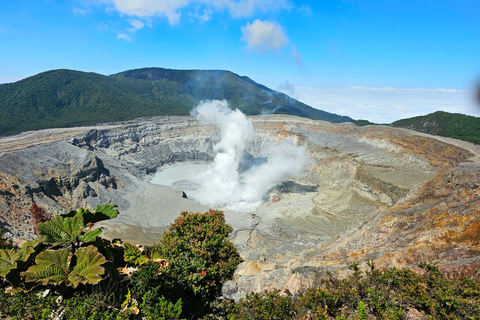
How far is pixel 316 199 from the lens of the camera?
38.9 m

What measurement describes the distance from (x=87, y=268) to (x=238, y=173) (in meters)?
47.3

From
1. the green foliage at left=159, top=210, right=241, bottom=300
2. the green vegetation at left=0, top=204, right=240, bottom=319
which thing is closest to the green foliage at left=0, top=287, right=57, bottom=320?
the green vegetation at left=0, top=204, right=240, bottom=319

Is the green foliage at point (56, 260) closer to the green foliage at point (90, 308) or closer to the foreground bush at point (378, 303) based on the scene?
the green foliage at point (90, 308)

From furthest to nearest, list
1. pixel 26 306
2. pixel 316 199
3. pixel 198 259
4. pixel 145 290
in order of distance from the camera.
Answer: pixel 316 199 → pixel 198 259 → pixel 145 290 → pixel 26 306

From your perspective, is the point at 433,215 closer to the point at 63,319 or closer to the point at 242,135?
the point at 63,319

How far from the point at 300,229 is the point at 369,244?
11.7 m

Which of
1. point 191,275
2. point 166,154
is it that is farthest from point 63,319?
point 166,154

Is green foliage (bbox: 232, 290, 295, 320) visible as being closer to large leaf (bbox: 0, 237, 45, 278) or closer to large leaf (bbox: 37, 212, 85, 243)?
large leaf (bbox: 37, 212, 85, 243)

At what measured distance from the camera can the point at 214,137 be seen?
6969 centimetres

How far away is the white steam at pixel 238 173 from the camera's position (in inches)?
1619

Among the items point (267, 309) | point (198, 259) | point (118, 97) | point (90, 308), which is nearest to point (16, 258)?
point (90, 308)

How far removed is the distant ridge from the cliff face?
36288mm

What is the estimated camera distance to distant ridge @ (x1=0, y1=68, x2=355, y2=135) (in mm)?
85250

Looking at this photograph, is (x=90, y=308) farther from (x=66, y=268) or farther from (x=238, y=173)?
(x=238, y=173)
